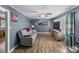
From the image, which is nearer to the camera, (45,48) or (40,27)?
(45,48)

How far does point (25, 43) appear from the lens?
459 centimetres

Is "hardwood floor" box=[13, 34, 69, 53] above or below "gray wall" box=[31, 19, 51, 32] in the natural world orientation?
below

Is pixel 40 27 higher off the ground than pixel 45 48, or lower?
higher

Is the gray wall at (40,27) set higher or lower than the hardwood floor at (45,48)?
higher

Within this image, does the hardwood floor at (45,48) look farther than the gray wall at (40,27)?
No

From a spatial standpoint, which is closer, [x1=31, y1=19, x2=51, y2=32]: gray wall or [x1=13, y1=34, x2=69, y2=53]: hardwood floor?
[x1=13, y1=34, x2=69, y2=53]: hardwood floor
